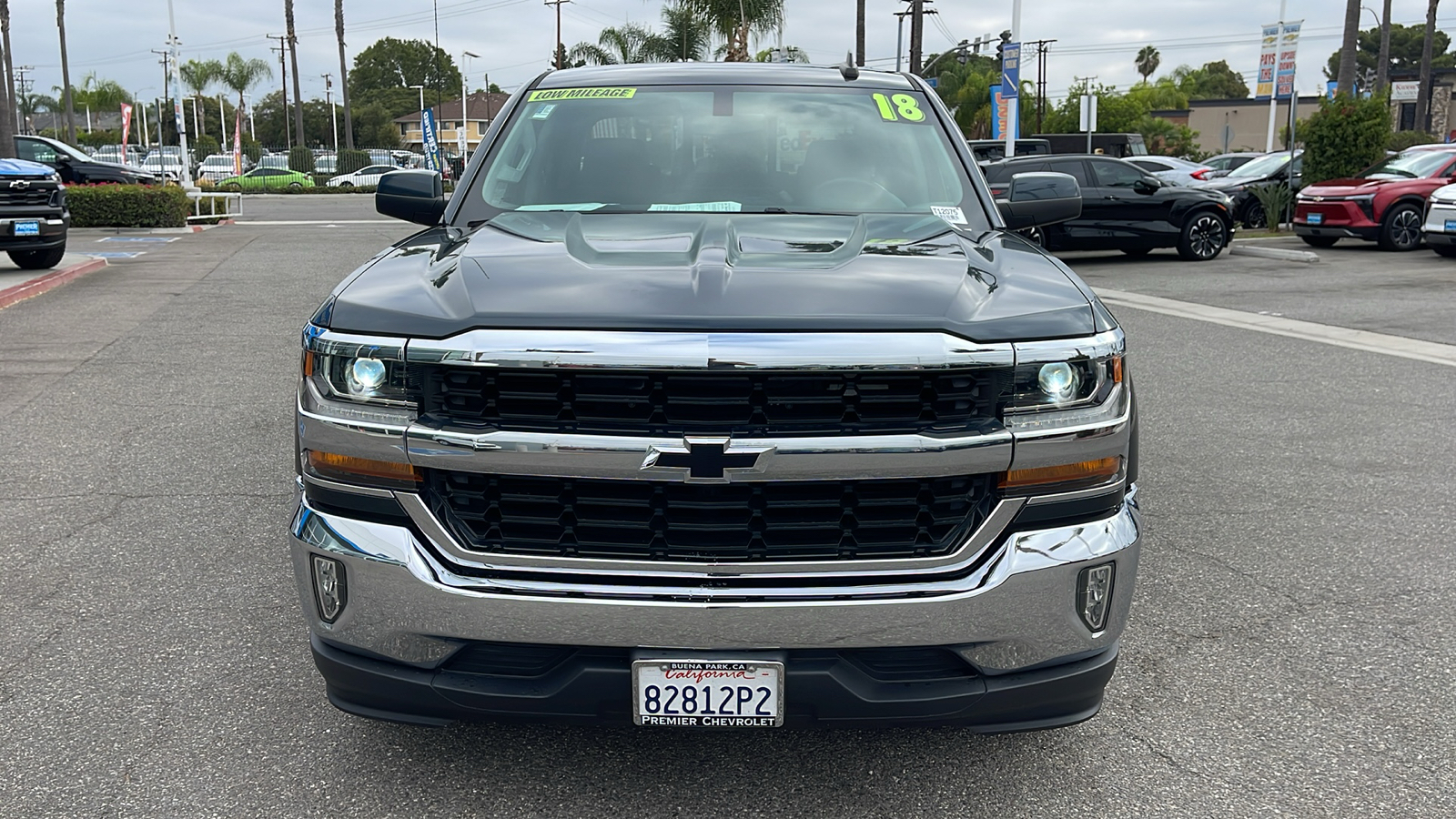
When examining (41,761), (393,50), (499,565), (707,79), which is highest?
(393,50)

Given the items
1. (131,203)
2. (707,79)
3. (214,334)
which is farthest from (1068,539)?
(131,203)

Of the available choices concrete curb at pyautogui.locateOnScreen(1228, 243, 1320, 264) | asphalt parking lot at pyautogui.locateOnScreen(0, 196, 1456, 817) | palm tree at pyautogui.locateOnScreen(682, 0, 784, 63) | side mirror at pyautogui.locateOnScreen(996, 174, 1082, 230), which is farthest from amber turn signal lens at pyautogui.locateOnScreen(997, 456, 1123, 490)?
palm tree at pyautogui.locateOnScreen(682, 0, 784, 63)

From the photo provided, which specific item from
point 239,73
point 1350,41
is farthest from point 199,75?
point 1350,41

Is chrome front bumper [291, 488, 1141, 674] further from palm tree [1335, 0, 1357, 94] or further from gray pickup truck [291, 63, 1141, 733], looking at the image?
palm tree [1335, 0, 1357, 94]

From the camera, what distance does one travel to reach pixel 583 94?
4.42m

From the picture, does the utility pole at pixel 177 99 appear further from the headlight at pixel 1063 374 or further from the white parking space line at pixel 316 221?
the headlight at pixel 1063 374

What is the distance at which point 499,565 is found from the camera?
258 centimetres

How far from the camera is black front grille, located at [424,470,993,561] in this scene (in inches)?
101

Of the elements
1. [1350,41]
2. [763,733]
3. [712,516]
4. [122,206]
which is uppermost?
[1350,41]

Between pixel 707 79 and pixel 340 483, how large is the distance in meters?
2.37

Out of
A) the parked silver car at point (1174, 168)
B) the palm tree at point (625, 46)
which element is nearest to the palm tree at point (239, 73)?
the palm tree at point (625, 46)

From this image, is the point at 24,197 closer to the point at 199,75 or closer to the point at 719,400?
the point at 719,400

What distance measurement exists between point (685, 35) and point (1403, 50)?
333 ft

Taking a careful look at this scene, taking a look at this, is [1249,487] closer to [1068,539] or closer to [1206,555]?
[1206,555]
